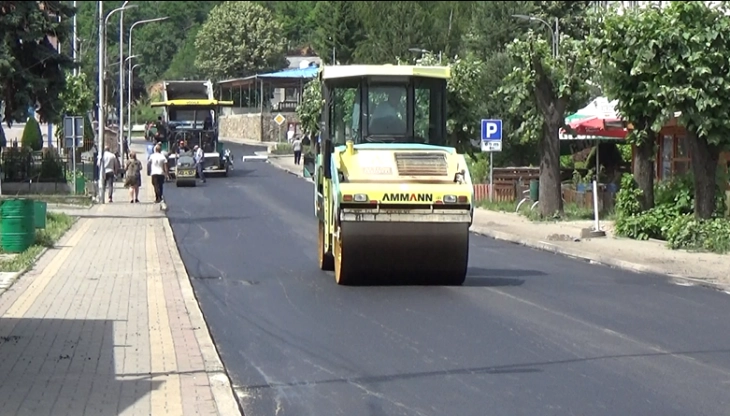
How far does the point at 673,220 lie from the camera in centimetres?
2400

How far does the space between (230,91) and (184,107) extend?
51.2 metres

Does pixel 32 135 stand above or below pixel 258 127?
below

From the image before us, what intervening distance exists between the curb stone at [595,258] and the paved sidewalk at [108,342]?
7.24 metres

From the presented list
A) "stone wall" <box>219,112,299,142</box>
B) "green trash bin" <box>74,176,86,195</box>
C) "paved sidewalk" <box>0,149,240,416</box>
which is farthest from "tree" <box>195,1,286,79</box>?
"paved sidewalk" <box>0,149,240,416</box>

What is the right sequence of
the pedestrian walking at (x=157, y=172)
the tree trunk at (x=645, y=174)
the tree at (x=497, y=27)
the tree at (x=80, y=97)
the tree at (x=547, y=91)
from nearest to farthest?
the tree trunk at (x=645, y=174) < the tree at (x=547, y=91) < the pedestrian walking at (x=157, y=172) < the tree at (x=80, y=97) < the tree at (x=497, y=27)

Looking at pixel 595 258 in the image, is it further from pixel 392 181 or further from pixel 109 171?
pixel 109 171

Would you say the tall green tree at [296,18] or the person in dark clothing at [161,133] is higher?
the tall green tree at [296,18]

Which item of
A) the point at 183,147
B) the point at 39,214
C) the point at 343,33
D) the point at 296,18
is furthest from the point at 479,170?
the point at 296,18

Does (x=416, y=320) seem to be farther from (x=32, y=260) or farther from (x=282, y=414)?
(x=32, y=260)

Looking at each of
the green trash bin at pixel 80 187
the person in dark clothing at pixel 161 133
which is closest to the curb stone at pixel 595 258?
the green trash bin at pixel 80 187

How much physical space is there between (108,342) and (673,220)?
15.1 m

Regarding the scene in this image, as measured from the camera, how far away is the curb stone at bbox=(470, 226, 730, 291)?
17797 mm

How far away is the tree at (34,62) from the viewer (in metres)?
32.0

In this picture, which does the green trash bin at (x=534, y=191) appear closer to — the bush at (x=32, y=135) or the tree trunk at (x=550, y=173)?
the tree trunk at (x=550, y=173)
